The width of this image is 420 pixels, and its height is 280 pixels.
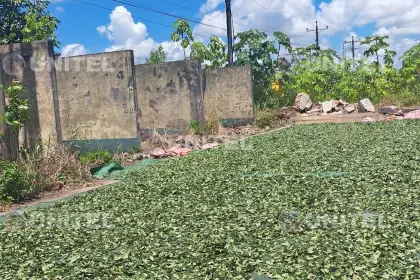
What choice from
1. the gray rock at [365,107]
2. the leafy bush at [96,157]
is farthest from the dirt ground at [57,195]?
the gray rock at [365,107]

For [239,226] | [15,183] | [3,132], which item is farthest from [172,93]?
[239,226]

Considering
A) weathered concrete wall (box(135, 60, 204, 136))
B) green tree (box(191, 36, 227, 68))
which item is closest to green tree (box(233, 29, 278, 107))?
green tree (box(191, 36, 227, 68))

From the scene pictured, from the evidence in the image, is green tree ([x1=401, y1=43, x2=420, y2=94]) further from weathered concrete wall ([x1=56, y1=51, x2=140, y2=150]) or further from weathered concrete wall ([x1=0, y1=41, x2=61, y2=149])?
weathered concrete wall ([x1=0, y1=41, x2=61, y2=149])

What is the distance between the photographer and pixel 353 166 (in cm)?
625

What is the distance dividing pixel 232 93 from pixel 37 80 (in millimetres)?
7867

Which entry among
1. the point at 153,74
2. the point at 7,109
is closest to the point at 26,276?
the point at 7,109

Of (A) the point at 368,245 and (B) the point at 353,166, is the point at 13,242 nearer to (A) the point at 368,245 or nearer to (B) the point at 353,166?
(A) the point at 368,245

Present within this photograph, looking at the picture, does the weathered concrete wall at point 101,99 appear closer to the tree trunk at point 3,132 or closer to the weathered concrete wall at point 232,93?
the tree trunk at point 3,132

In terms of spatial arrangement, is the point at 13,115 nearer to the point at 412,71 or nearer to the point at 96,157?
the point at 96,157

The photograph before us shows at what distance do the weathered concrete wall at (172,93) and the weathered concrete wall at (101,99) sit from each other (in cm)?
249

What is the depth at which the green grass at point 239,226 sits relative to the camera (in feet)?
10.2

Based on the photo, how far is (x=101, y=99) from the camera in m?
9.28

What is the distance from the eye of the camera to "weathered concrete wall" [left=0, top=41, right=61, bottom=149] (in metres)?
7.23

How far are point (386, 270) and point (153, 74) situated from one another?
9485mm
